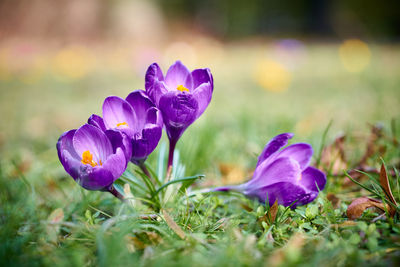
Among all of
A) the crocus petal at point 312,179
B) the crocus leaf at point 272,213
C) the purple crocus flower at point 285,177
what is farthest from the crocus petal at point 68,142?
the crocus petal at point 312,179

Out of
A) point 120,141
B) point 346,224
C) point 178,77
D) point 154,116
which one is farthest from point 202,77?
point 346,224

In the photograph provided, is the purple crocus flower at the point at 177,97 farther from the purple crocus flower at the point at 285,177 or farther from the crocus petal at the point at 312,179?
the crocus petal at the point at 312,179

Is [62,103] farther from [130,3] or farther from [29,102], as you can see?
[130,3]

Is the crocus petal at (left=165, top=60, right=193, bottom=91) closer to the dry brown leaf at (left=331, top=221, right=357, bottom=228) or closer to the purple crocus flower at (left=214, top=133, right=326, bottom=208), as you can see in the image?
the purple crocus flower at (left=214, top=133, right=326, bottom=208)

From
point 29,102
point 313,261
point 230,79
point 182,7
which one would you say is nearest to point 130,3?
point 182,7

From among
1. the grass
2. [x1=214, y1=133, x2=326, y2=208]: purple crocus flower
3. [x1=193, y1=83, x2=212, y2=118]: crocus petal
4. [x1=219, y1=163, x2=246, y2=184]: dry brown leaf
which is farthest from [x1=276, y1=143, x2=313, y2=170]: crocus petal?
[x1=219, y1=163, x2=246, y2=184]: dry brown leaf

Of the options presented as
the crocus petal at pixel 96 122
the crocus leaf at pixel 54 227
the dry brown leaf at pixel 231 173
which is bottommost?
the dry brown leaf at pixel 231 173

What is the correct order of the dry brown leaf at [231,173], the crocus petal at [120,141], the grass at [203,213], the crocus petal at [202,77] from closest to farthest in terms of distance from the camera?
the grass at [203,213] → the crocus petal at [120,141] → the crocus petal at [202,77] → the dry brown leaf at [231,173]
